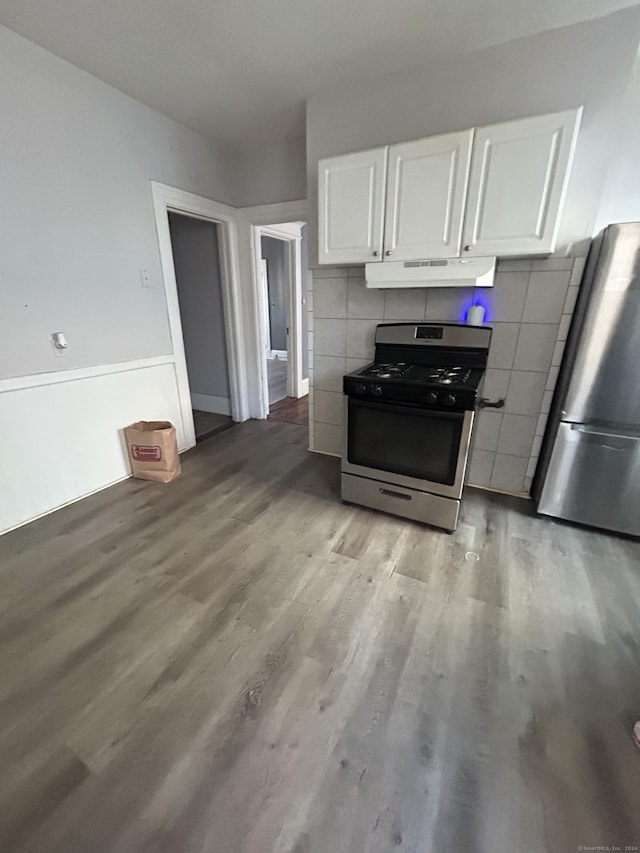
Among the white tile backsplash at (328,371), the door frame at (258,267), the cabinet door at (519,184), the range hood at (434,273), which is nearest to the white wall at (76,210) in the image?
the door frame at (258,267)

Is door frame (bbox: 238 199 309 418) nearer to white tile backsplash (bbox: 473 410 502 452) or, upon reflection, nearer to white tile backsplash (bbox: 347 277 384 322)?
white tile backsplash (bbox: 347 277 384 322)

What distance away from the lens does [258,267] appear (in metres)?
3.54

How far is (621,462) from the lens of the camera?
190 centimetres

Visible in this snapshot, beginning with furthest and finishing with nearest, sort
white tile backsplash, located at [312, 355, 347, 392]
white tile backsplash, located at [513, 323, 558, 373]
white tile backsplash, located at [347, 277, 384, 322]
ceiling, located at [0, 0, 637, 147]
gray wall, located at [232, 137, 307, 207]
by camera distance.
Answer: gray wall, located at [232, 137, 307, 207] < white tile backsplash, located at [312, 355, 347, 392] < white tile backsplash, located at [347, 277, 384, 322] < white tile backsplash, located at [513, 323, 558, 373] < ceiling, located at [0, 0, 637, 147]

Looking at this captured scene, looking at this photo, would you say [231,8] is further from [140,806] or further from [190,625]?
[140,806]

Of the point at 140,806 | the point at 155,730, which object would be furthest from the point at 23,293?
the point at 140,806

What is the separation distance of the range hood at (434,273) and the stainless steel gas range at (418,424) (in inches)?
13.5

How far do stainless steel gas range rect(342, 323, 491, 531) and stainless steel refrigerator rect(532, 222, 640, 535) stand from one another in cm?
51

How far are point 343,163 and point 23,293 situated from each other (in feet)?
6.69

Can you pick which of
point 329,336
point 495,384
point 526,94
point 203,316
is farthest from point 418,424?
point 203,316

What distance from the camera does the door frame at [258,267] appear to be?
3.19 meters

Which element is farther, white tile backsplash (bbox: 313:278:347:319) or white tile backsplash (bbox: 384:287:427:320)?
white tile backsplash (bbox: 313:278:347:319)

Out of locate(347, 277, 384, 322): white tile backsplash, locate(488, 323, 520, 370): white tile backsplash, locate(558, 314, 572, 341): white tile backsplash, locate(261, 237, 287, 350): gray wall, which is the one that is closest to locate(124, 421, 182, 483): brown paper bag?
locate(347, 277, 384, 322): white tile backsplash

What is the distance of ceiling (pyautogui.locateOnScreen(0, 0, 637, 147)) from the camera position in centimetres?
165
